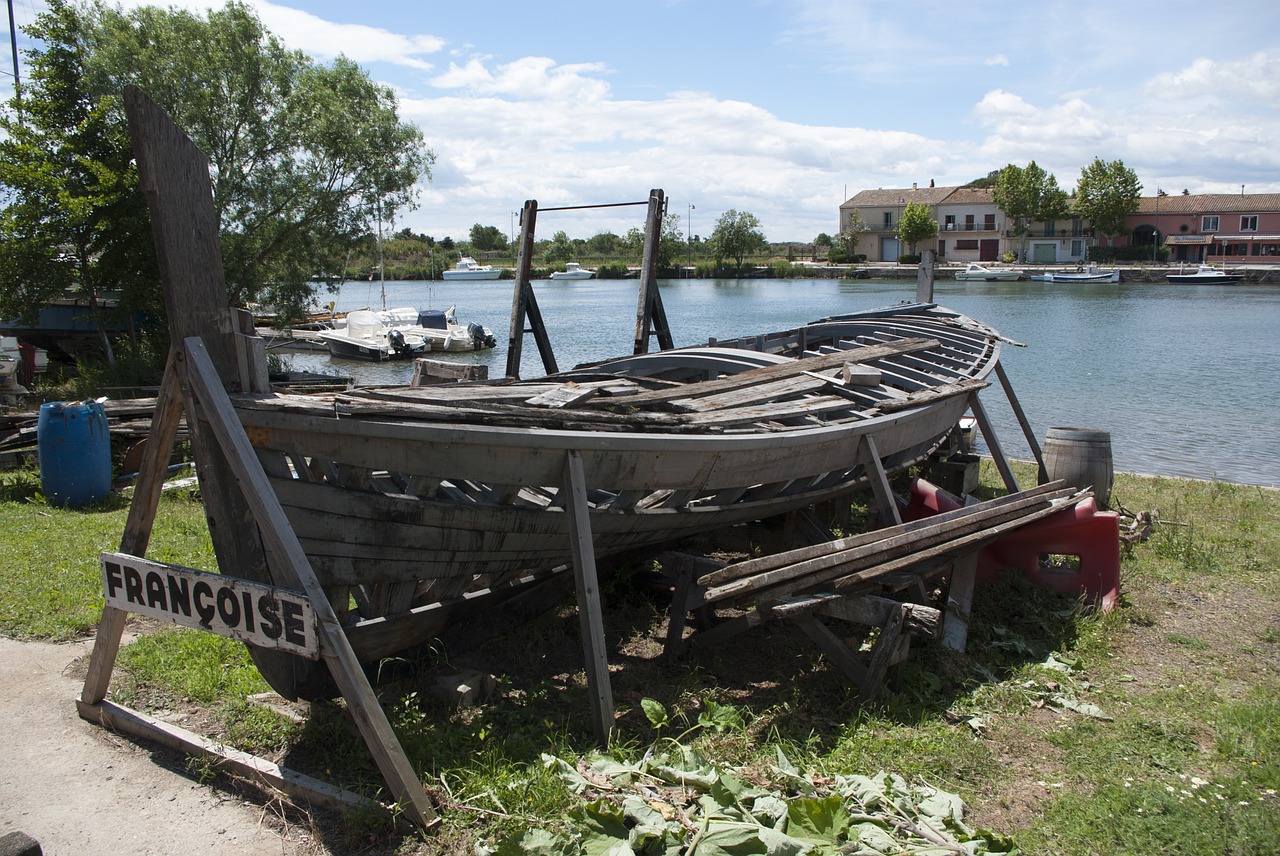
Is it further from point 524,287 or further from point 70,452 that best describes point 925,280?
point 70,452

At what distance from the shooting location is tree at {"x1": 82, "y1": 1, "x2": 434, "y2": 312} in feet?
64.4

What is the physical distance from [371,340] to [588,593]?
31638 millimetres

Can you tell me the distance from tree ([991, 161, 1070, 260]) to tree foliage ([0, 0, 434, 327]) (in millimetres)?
70012

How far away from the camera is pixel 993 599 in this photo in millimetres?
6414

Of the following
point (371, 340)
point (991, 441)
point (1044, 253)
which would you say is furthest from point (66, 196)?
point (1044, 253)

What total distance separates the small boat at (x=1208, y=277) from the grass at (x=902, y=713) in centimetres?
6482

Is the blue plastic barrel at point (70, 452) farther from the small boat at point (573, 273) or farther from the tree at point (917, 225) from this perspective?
the small boat at point (573, 273)

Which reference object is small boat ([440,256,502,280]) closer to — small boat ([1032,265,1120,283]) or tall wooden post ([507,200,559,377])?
small boat ([1032,265,1120,283])

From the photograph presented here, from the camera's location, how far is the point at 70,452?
8.55 meters

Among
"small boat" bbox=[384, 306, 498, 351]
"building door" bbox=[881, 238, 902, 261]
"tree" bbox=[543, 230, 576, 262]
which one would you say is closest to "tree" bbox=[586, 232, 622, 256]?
"tree" bbox=[543, 230, 576, 262]

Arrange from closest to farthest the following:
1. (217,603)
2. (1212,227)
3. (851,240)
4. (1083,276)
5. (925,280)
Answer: (217,603), (925,280), (1083,276), (1212,227), (851,240)

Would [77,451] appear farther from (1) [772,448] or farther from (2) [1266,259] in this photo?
(2) [1266,259]

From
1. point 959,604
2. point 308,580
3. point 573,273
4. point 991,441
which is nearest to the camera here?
point 308,580

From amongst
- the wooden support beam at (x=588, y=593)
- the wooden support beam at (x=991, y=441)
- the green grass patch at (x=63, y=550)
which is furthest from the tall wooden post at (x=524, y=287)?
the wooden support beam at (x=588, y=593)
